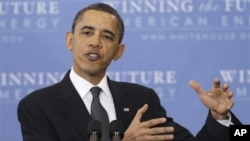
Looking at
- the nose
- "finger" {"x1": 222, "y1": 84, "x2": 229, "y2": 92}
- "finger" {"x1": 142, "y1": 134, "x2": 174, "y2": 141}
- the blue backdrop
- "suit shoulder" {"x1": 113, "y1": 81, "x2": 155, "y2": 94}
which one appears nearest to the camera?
"finger" {"x1": 142, "y1": 134, "x2": 174, "y2": 141}

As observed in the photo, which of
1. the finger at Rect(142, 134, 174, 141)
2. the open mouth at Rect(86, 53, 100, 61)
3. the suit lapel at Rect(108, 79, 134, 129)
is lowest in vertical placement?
the finger at Rect(142, 134, 174, 141)

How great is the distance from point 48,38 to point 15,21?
0.73ft

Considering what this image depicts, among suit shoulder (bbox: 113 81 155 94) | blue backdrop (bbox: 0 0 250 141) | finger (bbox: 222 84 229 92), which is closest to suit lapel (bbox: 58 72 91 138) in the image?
suit shoulder (bbox: 113 81 155 94)

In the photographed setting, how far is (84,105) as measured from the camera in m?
2.82

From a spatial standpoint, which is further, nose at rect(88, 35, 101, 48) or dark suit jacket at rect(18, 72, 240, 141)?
nose at rect(88, 35, 101, 48)

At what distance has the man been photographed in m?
2.69

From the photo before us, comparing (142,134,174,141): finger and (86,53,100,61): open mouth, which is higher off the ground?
(86,53,100,61): open mouth

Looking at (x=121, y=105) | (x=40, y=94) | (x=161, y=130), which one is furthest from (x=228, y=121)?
(x=40, y=94)

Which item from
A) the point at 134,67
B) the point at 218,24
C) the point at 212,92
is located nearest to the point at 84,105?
the point at 212,92

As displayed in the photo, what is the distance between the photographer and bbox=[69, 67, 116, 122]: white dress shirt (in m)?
2.86

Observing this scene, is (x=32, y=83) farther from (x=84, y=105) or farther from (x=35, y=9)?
(x=84, y=105)

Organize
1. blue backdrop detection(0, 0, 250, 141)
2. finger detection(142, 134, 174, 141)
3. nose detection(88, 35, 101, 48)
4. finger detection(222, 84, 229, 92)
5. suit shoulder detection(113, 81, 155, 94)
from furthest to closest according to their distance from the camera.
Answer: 1. blue backdrop detection(0, 0, 250, 141)
2. suit shoulder detection(113, 81, 155, 94)
3. nose detection(88, 35, 101, 48)
4. finger detection(222, 84, 229, 92)
5. finger detection(142, 134, 174, 141)

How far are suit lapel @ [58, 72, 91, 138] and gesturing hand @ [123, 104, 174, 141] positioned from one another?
0.22m

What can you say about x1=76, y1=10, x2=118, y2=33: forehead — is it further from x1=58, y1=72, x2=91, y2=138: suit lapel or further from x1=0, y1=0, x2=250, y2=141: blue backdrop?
x1=0, y1=0, x2=250, y2=141: blue backdrop
